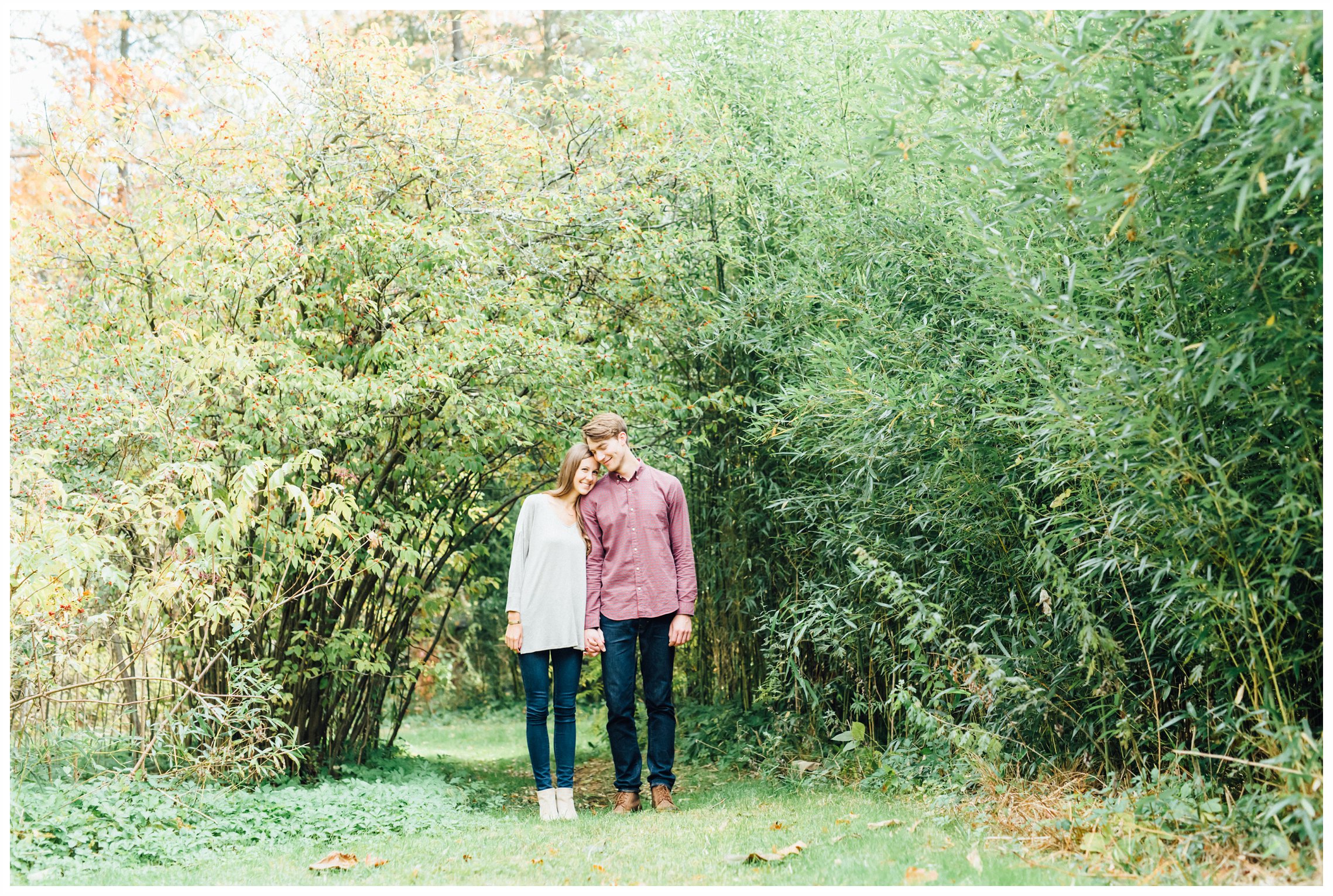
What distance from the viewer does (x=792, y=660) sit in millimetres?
4438

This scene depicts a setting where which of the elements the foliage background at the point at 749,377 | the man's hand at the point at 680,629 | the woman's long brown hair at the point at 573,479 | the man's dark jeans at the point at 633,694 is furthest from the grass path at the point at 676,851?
the woman's long brown hair at the point at 573,479

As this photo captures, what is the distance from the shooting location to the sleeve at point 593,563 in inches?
151

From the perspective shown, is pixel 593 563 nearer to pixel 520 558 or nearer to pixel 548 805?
pixel 520 558

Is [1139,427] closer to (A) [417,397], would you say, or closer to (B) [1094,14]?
(B) [1094,14]

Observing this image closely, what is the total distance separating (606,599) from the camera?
3842mm

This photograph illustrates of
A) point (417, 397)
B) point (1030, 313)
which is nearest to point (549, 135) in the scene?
point (417, 397)

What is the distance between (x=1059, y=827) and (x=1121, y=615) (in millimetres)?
786

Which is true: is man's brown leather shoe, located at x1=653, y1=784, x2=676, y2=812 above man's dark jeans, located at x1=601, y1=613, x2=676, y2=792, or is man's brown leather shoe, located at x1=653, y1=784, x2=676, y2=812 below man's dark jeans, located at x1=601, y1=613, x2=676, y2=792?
below

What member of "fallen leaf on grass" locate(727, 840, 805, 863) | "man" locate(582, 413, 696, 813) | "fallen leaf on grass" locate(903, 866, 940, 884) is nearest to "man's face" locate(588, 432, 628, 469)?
"man" locate(582, 413, 696, 813)

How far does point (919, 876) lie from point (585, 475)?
6.22 feet

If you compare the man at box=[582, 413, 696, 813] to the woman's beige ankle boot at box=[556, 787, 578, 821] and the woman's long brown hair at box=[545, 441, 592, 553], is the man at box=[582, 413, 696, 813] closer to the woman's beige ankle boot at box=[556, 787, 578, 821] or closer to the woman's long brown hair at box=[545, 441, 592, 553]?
the woman's long brown hair at box=[545, 441, 592, 553]

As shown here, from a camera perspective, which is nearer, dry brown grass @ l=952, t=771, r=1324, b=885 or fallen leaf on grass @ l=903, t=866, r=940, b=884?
dry brown grass @ l=952, t=771, r=1324, b=885

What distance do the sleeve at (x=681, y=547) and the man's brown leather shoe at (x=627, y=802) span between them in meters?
0.73

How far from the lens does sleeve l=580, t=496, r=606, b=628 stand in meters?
3.83
